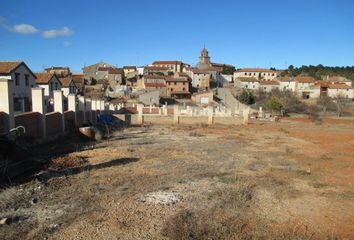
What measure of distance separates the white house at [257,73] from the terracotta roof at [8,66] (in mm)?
81573

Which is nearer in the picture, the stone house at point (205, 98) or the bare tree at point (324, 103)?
the bare tree at point (324, 103)

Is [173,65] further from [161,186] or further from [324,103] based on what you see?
[161,186]

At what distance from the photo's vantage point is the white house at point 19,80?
29562 mm

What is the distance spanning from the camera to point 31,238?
6.58m

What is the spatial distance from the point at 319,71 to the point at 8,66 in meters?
116

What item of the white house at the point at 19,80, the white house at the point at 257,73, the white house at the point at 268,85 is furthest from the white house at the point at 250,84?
the white house at the point at 19,80

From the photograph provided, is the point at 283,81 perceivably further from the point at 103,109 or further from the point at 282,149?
the point at 282,149

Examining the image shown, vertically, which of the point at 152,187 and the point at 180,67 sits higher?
the point at 180,67

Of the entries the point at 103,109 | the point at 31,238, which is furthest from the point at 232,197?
the point at 103,109

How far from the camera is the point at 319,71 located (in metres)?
121

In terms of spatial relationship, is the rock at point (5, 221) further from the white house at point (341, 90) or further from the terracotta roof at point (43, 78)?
the white house at point (341, 90)

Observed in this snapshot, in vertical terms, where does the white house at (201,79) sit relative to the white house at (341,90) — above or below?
above

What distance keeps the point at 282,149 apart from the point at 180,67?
87559 millimetres

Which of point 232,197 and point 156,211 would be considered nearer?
point 156,211
